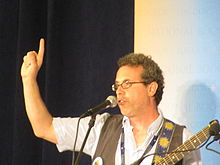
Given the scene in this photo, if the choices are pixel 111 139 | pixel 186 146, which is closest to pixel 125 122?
pixel 111 139

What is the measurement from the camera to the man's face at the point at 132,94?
2143 mm

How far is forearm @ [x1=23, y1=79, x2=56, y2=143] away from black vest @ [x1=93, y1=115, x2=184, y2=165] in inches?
11.1

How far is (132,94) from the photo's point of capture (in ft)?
7.06

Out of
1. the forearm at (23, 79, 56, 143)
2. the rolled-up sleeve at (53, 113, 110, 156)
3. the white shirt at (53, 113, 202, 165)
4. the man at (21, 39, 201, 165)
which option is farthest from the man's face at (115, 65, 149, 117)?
the forearm at (23, 79, 56, 143)

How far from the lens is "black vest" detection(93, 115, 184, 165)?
213cm

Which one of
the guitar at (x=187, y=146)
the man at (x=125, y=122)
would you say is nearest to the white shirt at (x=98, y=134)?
the man at (x=125, y=122)

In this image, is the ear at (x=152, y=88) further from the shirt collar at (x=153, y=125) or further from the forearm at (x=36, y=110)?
the forearm at (x=36, y=110)

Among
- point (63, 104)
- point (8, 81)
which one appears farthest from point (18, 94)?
point (63, 104)

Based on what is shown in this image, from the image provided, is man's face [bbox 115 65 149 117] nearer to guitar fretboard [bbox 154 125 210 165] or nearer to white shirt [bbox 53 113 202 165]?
white shirt [bbox 53 113 202 165]

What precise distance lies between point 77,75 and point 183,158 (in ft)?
3.39

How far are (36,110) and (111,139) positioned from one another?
43 cm

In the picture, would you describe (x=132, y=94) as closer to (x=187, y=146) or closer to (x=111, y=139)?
(x=111, y=139)

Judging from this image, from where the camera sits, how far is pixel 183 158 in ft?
6.92

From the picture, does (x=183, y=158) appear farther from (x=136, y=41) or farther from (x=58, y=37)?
(x=58, y=37)
